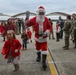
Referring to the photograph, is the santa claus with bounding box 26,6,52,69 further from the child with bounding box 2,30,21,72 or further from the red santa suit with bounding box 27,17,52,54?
the child with bounding box 2,30,21,72

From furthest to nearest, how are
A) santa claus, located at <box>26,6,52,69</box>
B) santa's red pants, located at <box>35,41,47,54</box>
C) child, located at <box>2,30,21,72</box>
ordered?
santa claus, located at <box>26,6,52,69</box>
santa's red pants, located at <box>35,41,47,54</box>
child, located at <box>2,30,21,72</box>

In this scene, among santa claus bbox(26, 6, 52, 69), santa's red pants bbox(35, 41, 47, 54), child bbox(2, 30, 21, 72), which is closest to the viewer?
child bbox(2, 30, 21, 72)

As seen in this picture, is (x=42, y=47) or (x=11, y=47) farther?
(x=42, y=47)

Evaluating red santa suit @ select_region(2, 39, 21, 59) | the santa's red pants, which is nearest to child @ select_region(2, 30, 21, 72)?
red santa suit @ select_region(2, 39, 21, 59)

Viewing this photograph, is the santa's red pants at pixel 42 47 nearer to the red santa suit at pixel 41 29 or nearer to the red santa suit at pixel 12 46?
the red santa suit at pixel 41 29

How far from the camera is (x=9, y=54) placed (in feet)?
31.2

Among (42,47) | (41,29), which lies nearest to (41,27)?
(41,29)

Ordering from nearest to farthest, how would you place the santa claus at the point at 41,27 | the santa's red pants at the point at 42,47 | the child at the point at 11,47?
the child at the point at 11,47 < the santa's red pants at the point at 42,47 < the santa claus at the point at 41,27

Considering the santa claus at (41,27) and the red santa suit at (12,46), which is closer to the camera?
the red santa suit at (12,46)

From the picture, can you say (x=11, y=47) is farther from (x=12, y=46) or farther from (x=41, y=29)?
(x=41, y=29)

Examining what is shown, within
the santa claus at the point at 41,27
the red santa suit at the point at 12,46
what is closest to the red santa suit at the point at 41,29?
the santa claus at the point at 41,27

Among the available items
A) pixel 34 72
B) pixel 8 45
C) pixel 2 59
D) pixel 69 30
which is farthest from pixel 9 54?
pixel 69 30

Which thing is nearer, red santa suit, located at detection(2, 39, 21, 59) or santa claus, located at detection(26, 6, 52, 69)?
Answer: red santa suit, located at detection(2, 39, 21, 59)

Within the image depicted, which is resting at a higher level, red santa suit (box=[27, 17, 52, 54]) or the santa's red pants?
red santa suit (box=[27, 17, 52, 54])
